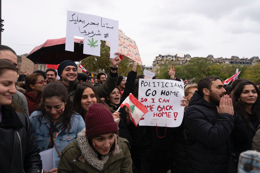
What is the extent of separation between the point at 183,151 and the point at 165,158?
337 mm

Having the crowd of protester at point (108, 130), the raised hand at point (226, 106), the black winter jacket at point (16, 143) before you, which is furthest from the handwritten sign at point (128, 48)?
the black winter jacket at point (16, 143)

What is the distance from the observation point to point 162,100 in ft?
→ 10.9

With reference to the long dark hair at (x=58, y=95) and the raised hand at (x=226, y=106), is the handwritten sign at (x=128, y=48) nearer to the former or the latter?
the long dark hair at (x=58, y=95)

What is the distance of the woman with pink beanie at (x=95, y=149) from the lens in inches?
69.7

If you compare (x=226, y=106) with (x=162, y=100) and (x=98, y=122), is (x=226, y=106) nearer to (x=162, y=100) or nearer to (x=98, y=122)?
(x=162, y=100)

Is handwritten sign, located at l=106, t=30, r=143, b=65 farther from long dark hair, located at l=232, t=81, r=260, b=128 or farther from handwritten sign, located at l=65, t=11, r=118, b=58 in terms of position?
long dark hair, located at l=232, t=81, r=260, b=128

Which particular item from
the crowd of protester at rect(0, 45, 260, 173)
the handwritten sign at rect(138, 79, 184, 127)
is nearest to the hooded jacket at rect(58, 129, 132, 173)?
the crowd of protester at rect(0, 45, 260, 173)

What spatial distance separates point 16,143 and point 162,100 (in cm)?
238

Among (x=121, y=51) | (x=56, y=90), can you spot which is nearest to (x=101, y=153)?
(x=56, y=90)

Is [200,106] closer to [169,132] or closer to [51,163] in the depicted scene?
[169,132]

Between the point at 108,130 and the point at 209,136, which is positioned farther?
the point at 209,136

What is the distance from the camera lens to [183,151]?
322cm

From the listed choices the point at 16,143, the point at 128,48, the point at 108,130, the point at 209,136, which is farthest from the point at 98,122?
the point at 128,48

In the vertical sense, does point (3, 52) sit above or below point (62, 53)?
below
